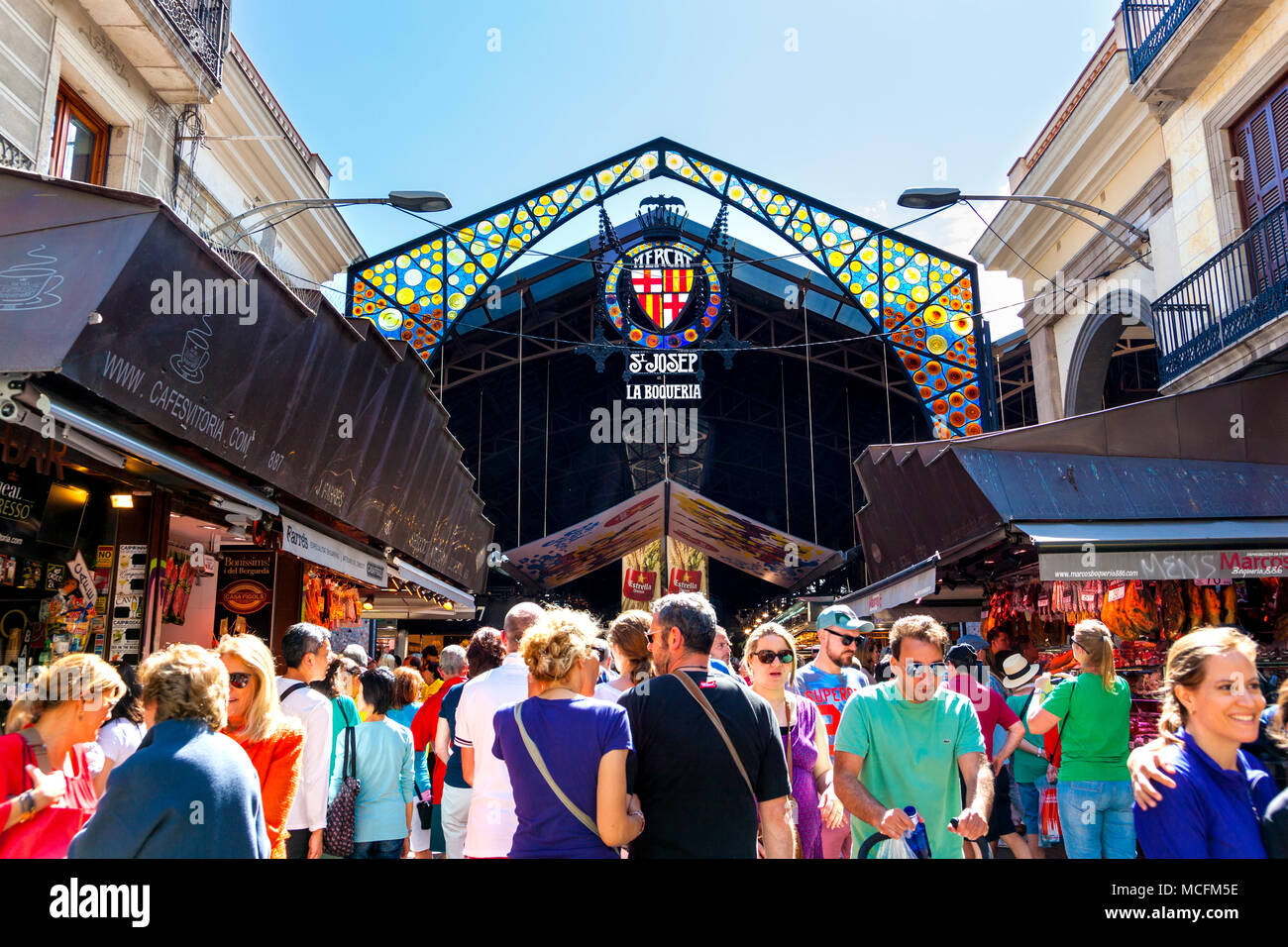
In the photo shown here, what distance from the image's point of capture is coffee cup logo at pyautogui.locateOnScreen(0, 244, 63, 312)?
4.73 metres

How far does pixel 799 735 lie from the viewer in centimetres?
465

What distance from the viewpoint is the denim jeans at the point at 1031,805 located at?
7.10 m

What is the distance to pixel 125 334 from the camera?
16.9 ft

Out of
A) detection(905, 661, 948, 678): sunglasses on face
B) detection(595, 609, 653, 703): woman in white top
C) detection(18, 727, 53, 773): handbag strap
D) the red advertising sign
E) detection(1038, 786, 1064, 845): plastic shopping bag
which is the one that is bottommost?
detection(1038, 786, 1064, 845): plastic shopping bag

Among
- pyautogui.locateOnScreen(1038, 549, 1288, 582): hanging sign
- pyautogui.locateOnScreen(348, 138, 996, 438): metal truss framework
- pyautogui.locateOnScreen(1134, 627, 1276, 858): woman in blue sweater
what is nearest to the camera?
pyautogui.locateOnScreen(1134, 627, 1276, 858): woman in blue sweater

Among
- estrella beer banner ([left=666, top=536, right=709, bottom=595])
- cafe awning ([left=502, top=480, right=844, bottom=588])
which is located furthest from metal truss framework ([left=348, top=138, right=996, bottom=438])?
estrella beer banner ([left=666, top=536, right=709, bottom=595])

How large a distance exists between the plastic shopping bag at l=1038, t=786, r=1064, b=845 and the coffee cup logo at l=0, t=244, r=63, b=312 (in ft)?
22.6

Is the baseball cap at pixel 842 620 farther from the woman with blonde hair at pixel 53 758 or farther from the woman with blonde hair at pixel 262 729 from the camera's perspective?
the woman with blonde hair at pixel 53 758

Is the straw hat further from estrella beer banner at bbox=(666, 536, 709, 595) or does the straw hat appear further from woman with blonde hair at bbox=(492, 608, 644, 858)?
estrella beer banner at bbox=(666, 536, 709, 595)

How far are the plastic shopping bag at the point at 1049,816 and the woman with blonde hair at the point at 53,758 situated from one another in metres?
5.99

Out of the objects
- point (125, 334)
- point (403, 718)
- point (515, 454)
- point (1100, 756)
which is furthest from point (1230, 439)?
point (515, 454)

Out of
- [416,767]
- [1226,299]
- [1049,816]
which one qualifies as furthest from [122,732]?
[1226,299]
